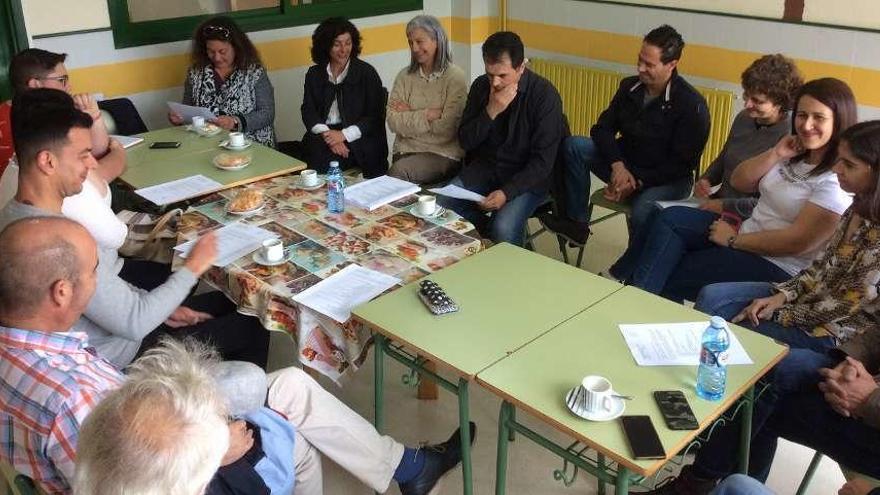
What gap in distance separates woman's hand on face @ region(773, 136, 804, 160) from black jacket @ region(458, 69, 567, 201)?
955mm

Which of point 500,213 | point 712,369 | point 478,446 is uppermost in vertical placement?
point 712,369

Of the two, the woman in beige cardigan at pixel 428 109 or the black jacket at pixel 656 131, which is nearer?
A: the black jacket at pixel 656 131

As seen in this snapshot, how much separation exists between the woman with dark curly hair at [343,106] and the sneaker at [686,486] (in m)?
2.39

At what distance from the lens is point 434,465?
7.41 ft

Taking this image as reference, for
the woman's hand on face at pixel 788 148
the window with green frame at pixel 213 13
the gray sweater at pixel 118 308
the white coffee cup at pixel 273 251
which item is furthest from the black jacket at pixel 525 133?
the window with green frame at pixel 213 13

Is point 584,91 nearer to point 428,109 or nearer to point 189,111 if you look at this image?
point 428,109

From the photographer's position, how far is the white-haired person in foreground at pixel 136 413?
106 centimetres

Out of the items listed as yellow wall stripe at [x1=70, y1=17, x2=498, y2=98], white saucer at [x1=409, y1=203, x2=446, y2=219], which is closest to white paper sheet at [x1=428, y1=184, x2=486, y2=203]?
white saucer at [x1=409, y1=203, x2=446, y2=219]

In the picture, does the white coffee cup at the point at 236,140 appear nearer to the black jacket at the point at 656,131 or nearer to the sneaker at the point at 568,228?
the sneaker at the point at 568,228

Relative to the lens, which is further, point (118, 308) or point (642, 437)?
point (118, 308)

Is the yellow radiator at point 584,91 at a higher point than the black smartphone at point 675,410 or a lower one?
higher

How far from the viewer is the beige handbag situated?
2.70m

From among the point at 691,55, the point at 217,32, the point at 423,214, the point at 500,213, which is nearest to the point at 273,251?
the point at 423,214

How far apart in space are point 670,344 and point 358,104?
2567mm
